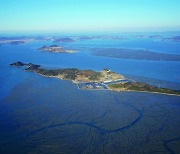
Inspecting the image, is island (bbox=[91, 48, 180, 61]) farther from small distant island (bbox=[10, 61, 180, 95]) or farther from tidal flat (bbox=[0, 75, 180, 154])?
tidal flat (bbox=[0, 75, 180, 154])

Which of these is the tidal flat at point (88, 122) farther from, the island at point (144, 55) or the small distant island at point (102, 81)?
the island at point (144, 55)

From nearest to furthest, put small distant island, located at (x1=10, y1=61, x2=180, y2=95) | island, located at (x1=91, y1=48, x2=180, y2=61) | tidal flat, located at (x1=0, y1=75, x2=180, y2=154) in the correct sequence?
1. tidal flat, located at (x1=0, y1=75, x2=180, y2=154)
2. small distant island, located at (x1=10, y1=61, x2=180, y2=95)
3. island, located at (x1=91, y1=48, x2=180, y2=61)

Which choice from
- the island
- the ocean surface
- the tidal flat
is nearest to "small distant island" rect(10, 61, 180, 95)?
the ocean surface

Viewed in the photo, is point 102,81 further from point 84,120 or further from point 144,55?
point 144,55

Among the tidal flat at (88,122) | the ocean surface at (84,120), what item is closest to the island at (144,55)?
the ocean surface at (84,120)

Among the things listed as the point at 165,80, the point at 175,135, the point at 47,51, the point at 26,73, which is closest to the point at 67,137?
the point at 175,135

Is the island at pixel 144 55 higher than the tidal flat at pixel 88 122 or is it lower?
lower

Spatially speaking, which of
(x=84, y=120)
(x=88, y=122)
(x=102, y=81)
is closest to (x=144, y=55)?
(x=102, y=81)

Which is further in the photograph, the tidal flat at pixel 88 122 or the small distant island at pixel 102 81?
the small distant island at pixel 102 81

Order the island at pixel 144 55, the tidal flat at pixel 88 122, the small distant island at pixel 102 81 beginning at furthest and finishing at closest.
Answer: the island at pixel 144 55 < the small distant island at pixel 102 81 < the tidal flat at pixel 88 122
